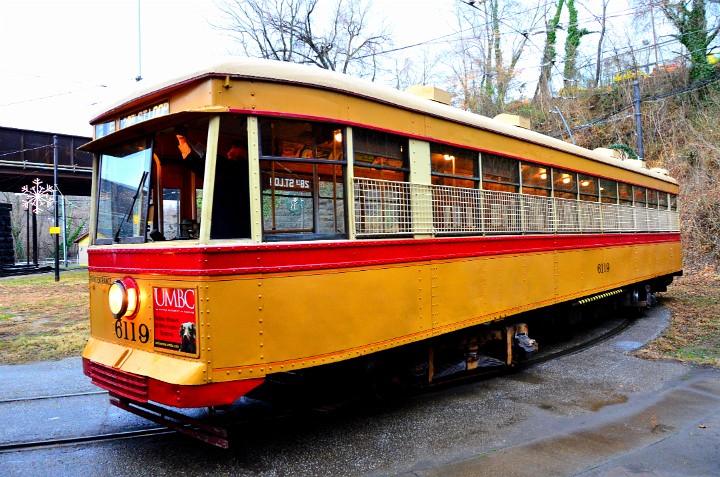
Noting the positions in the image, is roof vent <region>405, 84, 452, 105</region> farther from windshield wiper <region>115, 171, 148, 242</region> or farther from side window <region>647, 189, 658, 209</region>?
side window <region>647, 189, 658, 209</region>

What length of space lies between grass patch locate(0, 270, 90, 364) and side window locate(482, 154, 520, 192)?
6.90 metres

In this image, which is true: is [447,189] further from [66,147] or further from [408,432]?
[66,147]

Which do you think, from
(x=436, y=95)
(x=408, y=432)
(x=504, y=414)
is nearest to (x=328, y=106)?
(x=436, y=95)

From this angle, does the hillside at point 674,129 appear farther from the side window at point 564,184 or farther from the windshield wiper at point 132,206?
the windshield wiper at point 132,206

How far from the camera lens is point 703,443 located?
4324 mm

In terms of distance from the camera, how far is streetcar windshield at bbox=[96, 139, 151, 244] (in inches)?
168

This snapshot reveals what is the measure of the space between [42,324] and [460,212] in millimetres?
9646

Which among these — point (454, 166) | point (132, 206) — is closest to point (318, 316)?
point (132, 206)

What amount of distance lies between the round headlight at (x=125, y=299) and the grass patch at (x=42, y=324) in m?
4.69

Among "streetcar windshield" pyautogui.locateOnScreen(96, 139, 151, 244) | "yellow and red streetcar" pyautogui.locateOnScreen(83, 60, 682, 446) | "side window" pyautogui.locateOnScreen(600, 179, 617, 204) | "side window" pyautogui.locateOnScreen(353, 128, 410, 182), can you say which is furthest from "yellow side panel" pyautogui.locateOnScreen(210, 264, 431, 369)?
"side window" pyautogui.locateOnScreen(600, 179, 617, 204)

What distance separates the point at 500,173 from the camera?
6.35 meters

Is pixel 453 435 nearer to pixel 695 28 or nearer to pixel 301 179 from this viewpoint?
pixel 301 179

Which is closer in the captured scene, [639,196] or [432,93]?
[432,93]

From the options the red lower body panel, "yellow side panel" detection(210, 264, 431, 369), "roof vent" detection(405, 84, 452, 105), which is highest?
"roof vent" detection(405, 84, 452, 105)
